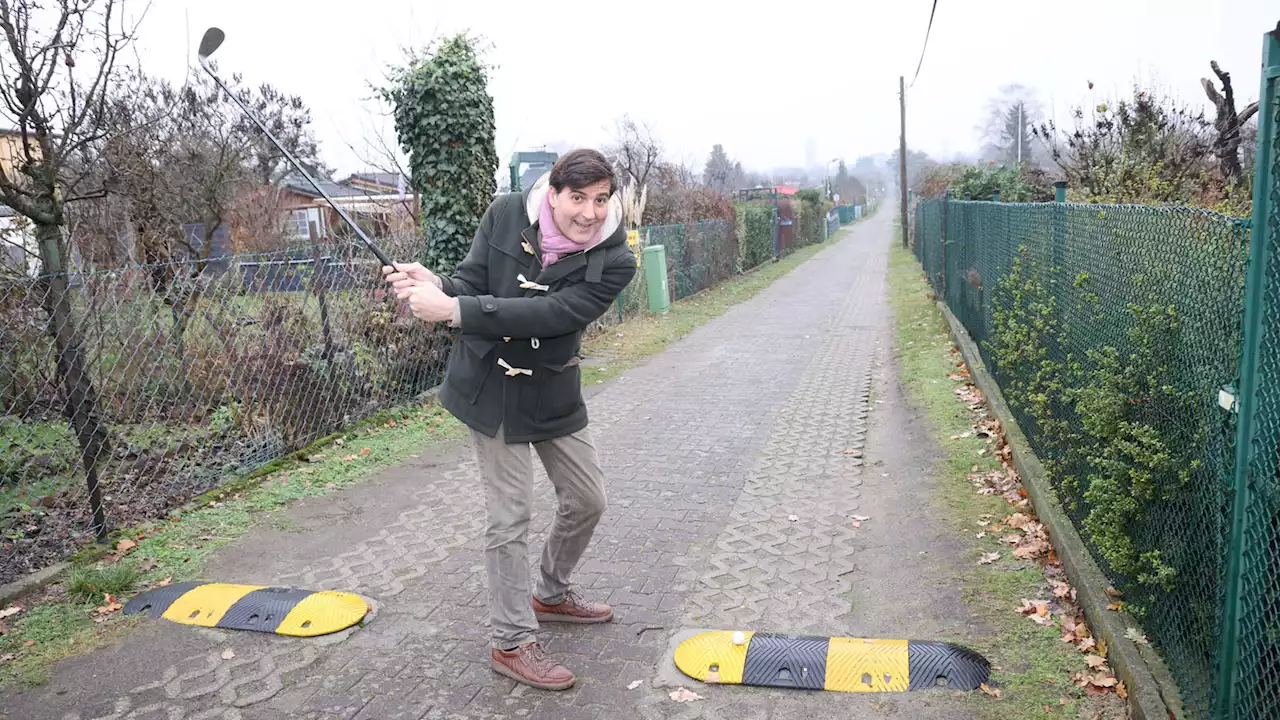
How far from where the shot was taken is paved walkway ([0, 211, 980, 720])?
346 cm

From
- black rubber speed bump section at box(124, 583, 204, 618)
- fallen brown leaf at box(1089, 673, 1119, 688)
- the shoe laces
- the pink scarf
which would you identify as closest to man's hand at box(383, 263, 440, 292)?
the pink scarf

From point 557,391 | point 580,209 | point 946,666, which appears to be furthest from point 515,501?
point 946,666

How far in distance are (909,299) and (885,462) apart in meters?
12.0

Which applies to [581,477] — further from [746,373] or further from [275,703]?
[746,373]

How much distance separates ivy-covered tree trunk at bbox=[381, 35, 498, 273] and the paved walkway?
8.27 feet

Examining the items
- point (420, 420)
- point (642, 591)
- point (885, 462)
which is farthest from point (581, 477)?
point (420, 420)

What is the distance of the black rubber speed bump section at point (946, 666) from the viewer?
3449mm

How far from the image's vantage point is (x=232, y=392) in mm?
6738

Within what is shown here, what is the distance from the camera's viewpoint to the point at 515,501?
11.3 ft

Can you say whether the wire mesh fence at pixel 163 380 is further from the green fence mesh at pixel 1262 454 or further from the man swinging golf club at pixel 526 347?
the green fence mesh at pixel 1262 454

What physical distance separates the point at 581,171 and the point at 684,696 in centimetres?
199

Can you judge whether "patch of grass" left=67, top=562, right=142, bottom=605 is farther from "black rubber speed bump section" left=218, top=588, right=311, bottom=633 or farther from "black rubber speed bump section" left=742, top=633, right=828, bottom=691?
"black rubber speed bump section" left=742, top=633, right=828, bottom=691

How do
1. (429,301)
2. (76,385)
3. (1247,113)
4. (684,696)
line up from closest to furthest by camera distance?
(429,301) < (684,696) < (76,385) < (1247,113)

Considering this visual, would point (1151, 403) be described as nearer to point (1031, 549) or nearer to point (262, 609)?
point (1031, 549)
